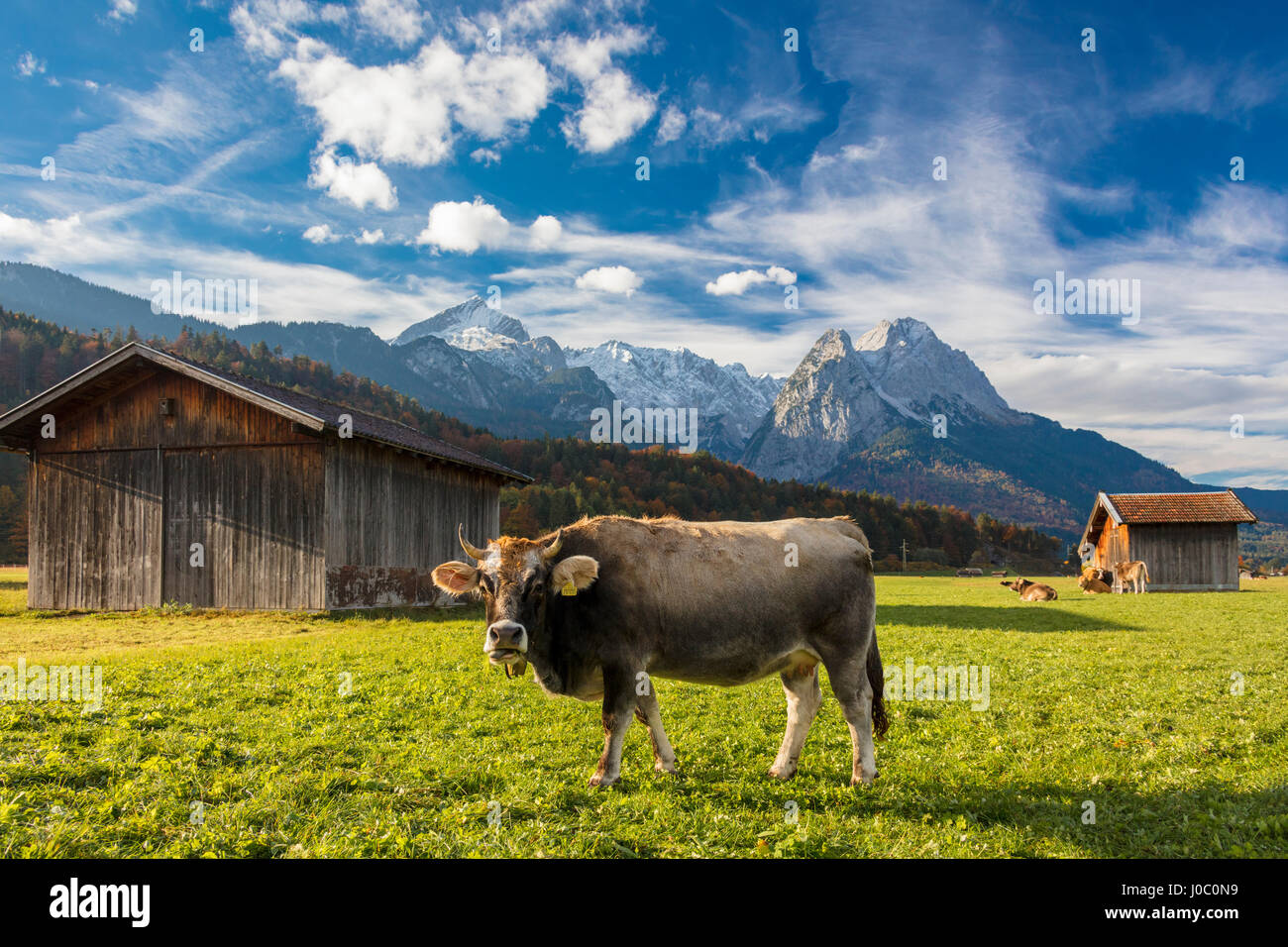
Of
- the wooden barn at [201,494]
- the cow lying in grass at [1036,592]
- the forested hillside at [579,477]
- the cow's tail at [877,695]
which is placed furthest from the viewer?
the forested hillside at [579,477]

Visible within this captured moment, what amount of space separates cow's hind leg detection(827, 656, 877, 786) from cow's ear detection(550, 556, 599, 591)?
8.16 feet

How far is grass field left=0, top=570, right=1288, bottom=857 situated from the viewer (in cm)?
513

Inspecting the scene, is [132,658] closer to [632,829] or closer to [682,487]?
[632,829]

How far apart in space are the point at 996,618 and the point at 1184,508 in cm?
2823

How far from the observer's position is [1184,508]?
43.1 meters

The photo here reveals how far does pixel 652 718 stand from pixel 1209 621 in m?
23.3

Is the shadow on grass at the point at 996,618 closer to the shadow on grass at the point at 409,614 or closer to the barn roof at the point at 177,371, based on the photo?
the shadow on grass at the point at 409,614

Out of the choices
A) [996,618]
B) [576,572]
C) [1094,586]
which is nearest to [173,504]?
[576,572]

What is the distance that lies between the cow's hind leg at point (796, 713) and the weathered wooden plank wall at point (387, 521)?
58.1 ft

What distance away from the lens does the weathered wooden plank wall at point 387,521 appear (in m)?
22.0

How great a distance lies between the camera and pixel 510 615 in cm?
625

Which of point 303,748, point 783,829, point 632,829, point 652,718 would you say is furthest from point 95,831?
point 783,829

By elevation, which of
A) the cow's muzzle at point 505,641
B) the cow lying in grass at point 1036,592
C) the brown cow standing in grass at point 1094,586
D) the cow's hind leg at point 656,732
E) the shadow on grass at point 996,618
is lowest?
the brown cow standing in grass at point 1094,586

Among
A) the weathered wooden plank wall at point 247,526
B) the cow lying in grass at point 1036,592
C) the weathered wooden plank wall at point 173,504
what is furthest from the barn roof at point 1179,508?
the weathered wooden plank wall at point 173,504
